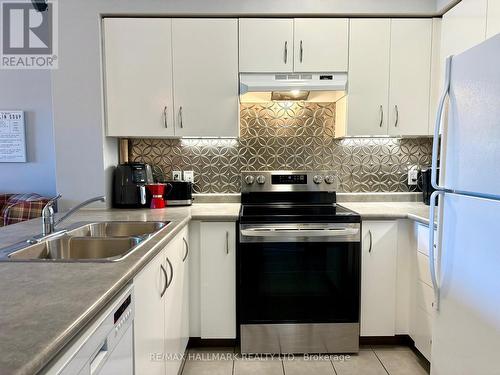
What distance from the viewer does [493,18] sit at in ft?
5.71

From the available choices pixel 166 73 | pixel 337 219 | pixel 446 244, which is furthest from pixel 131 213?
pixel 446 244

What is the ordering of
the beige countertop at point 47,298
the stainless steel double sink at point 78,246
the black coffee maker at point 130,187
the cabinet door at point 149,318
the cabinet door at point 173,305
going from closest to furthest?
the beige countertop at point 47,298, the cabinet door at point 149,318, the stainless steel double sink at point 78,246, the cabinet door at point 173,305, the black coffee maker at point 130,187

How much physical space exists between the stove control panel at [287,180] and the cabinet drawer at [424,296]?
2.84 ft

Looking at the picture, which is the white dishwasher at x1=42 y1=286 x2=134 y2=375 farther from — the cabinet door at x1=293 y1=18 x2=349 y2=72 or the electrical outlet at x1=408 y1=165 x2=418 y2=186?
the electrical outlet at x1=408 y1=165 x2=418 y2=186

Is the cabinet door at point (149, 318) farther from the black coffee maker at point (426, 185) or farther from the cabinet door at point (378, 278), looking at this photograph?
the black coffee maker at point (426, 185)

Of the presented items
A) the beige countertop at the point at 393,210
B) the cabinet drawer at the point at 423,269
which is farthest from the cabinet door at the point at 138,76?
the cabinet drawer at the point at 423,269

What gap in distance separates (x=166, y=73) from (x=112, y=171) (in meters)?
0.78

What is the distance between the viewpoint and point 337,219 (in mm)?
2004

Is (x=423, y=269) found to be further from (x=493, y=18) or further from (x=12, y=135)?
(x=12, y=135)

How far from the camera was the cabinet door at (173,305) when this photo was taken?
1.54m

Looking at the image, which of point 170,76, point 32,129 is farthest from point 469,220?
point 32,129

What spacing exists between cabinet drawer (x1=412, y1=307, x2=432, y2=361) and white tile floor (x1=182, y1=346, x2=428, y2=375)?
11 centimetres

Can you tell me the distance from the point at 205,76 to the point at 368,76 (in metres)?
1.11

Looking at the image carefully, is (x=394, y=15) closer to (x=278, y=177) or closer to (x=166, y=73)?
(x=278, y=177)
